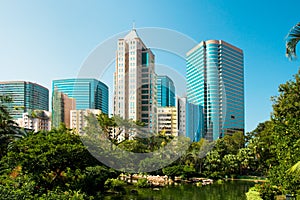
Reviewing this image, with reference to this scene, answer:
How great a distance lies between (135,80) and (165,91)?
1.11m

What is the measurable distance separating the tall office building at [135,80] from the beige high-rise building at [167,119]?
30cm

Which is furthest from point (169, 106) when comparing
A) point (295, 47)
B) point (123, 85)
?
point (295, 47)

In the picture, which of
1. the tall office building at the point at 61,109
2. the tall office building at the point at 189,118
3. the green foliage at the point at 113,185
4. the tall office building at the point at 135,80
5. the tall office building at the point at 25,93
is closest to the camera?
the tall office building at the point at 135,80

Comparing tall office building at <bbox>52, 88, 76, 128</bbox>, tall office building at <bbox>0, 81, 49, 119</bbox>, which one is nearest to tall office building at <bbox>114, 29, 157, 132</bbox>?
tall office building at <bbox>52, 88, 76, 128</bbox>

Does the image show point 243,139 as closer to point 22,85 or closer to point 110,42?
point 110,42

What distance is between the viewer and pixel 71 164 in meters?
10.0

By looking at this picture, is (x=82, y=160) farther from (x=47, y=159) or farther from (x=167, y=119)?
(x=167, y=119)

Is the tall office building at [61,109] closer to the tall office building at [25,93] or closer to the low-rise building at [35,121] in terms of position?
the low-rise building at [35,121]

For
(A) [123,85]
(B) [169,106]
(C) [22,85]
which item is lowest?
(B) [169,106]

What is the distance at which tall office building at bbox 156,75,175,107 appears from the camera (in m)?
10.0

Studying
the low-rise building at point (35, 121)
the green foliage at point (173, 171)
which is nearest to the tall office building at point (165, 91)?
the green foliage at point (173, 171)

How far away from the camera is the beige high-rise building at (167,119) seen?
10885mm

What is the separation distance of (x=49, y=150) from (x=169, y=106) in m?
4.16

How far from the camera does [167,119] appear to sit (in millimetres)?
12336
